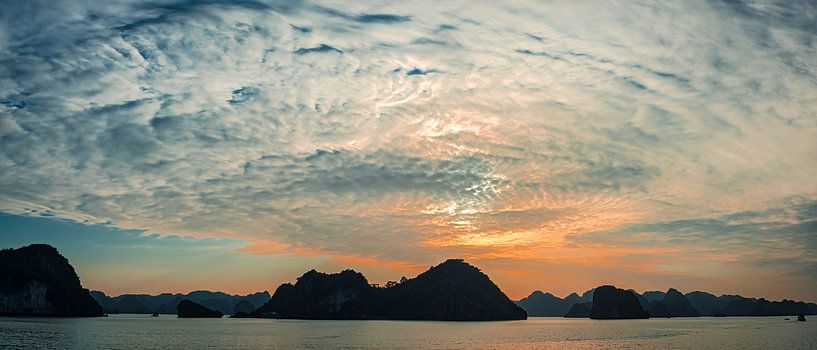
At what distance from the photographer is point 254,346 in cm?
15425

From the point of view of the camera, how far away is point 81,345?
144 m

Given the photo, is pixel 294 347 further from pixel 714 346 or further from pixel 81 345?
pixel 714 346

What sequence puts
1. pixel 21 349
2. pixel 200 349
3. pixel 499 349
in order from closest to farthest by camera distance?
pixel 21 349 < pixel 200 349 < pixel 499 349

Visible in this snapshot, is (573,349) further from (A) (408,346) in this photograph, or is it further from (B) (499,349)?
(A) (408,346)

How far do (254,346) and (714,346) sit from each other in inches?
5017

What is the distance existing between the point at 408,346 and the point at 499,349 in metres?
23.8

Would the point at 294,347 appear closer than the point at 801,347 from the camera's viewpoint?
Yes

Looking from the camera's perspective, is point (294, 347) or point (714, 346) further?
point (714, 346)

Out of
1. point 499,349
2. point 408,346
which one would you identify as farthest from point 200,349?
point 499,349

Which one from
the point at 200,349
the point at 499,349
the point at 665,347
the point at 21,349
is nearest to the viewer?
the point at 21,349

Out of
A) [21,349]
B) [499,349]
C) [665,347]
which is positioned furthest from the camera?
[665,347]

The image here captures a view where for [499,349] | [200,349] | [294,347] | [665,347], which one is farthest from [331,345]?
[665,347]

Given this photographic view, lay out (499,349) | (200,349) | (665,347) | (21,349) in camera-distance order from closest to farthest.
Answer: (21,349) → (200,349) → (499,349) → (665,347)

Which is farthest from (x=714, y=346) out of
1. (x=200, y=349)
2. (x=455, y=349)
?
(x=200, y=349)
